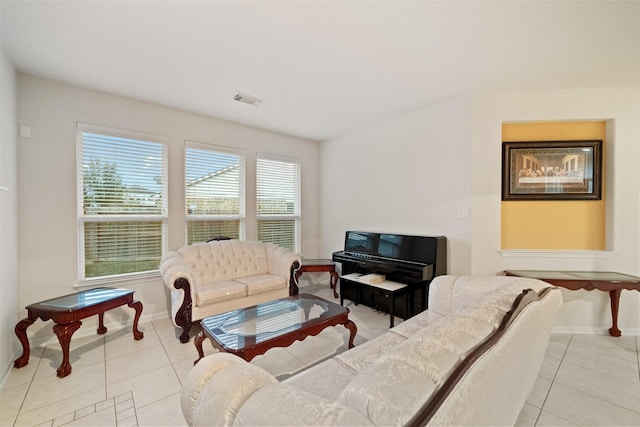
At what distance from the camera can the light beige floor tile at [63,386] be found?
1812 millimetres

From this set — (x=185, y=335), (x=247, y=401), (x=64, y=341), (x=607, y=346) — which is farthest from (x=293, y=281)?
(x=607, y=346)

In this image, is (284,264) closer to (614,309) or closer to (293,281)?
(293,281)

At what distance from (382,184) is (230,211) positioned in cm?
240

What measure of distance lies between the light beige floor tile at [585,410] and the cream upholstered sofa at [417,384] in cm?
81

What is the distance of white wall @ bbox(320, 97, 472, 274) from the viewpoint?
308 cm

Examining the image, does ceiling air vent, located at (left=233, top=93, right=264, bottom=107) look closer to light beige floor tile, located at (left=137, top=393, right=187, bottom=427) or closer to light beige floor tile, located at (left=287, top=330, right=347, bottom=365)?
light beige floor tile, located at (left=287, top=330, right=347, bottom=365)

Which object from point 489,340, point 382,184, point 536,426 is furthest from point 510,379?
point 382,184

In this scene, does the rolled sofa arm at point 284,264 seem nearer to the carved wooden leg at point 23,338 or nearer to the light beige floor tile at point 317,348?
the light beige floor tile at point 317,348

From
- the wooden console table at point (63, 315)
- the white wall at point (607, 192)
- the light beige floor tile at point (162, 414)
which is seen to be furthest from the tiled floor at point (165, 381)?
the white wall at point (607, 192)

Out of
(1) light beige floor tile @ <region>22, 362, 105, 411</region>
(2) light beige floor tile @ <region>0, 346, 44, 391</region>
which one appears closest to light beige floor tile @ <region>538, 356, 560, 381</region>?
(1) light beige floor tile @ <region>22, 362, 105, 411</region>

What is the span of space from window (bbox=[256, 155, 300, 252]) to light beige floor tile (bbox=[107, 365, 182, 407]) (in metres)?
2.44

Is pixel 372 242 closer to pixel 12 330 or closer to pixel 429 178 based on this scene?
pixel 429 178

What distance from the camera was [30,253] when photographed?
257cm

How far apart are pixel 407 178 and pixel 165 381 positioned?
3.46m
